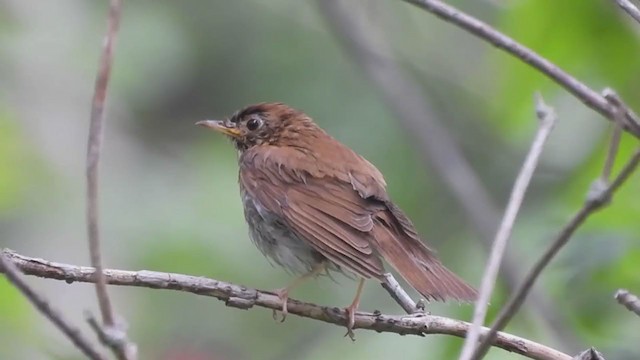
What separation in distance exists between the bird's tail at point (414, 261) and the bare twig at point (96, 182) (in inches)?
74.5

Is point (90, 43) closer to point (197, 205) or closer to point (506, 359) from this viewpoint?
point (197, 205)

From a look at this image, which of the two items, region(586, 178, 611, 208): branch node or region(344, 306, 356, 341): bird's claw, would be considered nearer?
region(586, 178, 611, 208): branch node

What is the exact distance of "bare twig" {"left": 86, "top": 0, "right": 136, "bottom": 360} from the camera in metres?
2.06

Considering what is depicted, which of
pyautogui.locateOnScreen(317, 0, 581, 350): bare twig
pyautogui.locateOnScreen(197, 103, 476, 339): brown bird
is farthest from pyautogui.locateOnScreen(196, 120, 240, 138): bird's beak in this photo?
pyautogui.locateOnScreen(317, 0, 581, 350): bare twig

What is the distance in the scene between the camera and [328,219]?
4.35 m

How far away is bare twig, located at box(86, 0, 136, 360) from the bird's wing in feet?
6.14

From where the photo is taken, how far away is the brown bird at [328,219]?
405 cm

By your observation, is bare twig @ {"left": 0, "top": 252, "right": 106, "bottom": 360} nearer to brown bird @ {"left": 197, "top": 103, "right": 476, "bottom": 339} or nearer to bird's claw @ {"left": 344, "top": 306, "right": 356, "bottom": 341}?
brown bird @ {"left": 197, "top": 103, "right": 476, "bottom": 339}

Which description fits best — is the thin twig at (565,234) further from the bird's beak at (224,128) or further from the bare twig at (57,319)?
the bird's beak at (224,128)

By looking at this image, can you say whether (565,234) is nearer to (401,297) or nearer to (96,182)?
(96,182)

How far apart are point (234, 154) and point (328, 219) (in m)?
3.89

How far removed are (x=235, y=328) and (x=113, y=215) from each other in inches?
55.9

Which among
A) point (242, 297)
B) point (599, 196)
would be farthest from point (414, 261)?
point (599, 196)

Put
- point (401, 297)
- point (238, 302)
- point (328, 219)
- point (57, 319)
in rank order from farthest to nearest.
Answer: point (328, 219) < point (401, 297) < point (238, 302) < point (57, 319)
